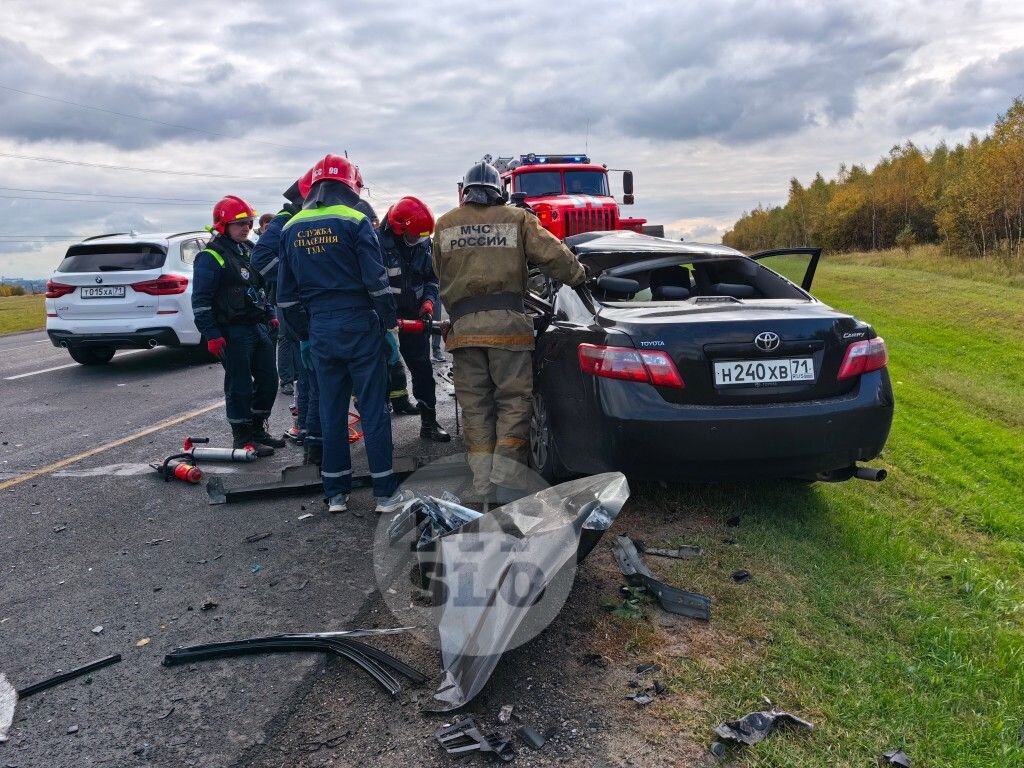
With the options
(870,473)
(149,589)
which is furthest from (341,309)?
(870,473)

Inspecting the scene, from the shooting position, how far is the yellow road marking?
5.64m

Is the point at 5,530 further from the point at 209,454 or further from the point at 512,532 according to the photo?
the point at 512,532

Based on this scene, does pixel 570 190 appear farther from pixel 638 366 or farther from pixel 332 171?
pixel 638 366

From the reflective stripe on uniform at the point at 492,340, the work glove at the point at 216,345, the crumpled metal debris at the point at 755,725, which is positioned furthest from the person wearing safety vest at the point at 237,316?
the crumpled metal debris at the point at 755,725

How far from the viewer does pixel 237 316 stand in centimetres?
618

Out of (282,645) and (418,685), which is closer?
(418,685)

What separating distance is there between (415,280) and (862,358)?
3.68 meters

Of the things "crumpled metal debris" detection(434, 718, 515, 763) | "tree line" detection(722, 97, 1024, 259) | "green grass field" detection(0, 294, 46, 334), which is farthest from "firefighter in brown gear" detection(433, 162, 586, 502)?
"tree line" detection(722, 97, 1024, 259)

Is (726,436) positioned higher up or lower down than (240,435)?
higher up

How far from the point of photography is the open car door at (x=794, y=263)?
494 cm

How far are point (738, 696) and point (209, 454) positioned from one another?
4.69m

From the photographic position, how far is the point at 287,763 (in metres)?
2.36

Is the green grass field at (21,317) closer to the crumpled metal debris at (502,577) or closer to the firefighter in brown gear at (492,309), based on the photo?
the firefighter in brown gear at (492,309)

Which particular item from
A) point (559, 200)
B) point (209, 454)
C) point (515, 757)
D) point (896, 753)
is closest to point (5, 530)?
point (209, 454)
